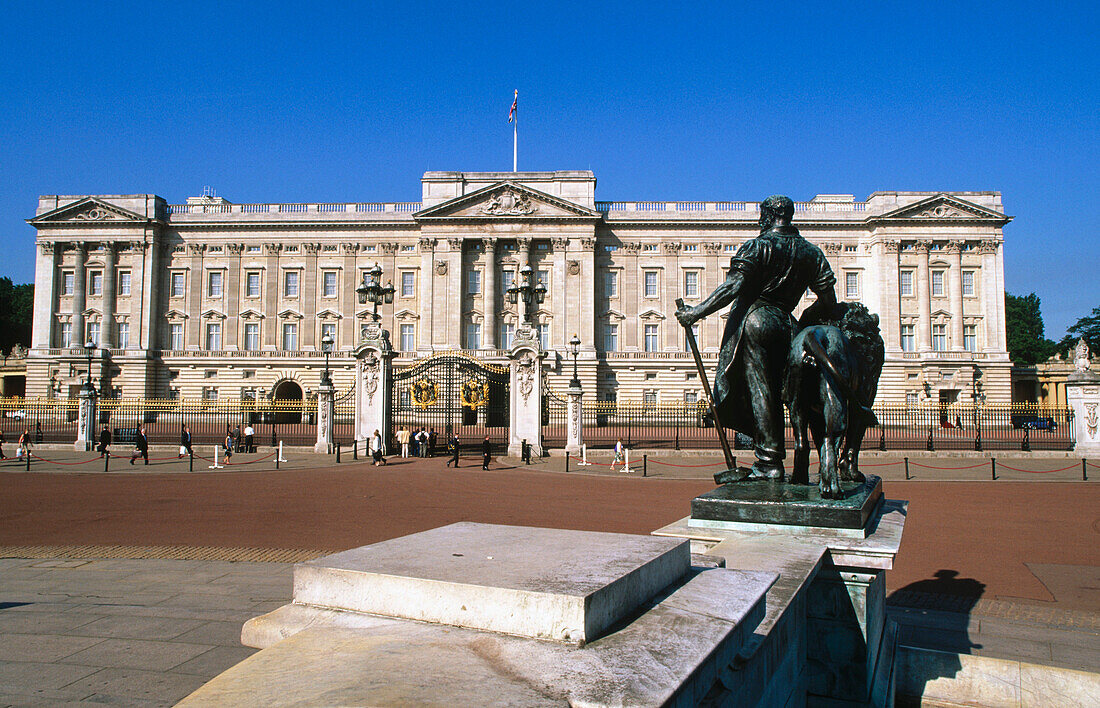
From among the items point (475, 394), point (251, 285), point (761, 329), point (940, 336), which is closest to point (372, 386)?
point (475, 394)

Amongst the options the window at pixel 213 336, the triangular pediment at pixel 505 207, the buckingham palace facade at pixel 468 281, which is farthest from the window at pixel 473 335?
the window at pixel 213 336

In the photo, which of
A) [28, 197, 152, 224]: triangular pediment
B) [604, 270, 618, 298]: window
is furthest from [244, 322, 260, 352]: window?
[604, 270, 618, 298]: window

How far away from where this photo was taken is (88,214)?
53.7m

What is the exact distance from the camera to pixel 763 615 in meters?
2.39

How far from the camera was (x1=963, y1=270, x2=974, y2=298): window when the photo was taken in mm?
52969

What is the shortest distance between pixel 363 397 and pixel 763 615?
24941 millimetres

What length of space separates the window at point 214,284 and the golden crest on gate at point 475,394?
35494 millimetres

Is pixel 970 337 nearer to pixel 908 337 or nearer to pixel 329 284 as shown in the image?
pixel 908 337

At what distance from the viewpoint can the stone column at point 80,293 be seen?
53156 mm

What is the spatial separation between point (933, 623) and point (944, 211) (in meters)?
55.3

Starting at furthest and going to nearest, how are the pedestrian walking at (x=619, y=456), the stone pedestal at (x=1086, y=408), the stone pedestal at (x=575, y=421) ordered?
the stone pedestal at (x=575, y=421) < the stone pedestal at (x=1086, y=408) < the pedestrian walking at (x=619, y=456)

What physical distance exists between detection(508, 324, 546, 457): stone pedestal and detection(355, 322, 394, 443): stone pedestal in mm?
5044

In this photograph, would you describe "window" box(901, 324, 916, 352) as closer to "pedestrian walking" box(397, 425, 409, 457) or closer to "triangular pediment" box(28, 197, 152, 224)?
"pedestrian walking" box(397, 425, 409, 457)

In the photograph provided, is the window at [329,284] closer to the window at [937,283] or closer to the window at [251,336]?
the window at [251,336]
